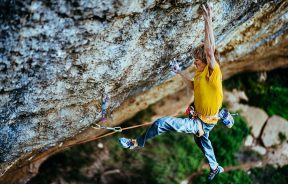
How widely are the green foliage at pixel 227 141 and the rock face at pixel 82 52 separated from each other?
9.08ft

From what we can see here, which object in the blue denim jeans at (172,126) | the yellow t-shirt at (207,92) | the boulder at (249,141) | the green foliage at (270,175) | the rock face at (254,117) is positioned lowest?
the green foliage at (270,175)

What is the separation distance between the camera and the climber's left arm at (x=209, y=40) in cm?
500

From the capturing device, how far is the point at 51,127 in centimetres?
646

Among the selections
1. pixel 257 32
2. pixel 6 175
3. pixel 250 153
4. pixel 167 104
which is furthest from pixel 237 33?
pixel 6 175

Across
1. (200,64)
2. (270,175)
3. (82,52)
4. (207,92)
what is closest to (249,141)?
(270,175)

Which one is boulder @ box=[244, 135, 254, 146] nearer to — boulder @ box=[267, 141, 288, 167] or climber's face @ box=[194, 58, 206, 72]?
boulder @ box=[267, 141, 288, 167]

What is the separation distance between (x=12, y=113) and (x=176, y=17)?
2.52 meters

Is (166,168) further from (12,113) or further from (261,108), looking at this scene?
(12,113)

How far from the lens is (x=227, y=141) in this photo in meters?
9.81

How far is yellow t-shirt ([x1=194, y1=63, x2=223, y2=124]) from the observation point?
5406mm

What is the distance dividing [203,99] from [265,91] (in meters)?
5.58

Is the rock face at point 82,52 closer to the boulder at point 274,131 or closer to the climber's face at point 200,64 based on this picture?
the climber's face at point 200,64

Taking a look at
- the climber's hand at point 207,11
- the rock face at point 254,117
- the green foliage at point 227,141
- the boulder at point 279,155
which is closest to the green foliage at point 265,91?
the rock face at point 254,117

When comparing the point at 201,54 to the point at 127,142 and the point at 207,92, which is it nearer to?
the point at 207,92
